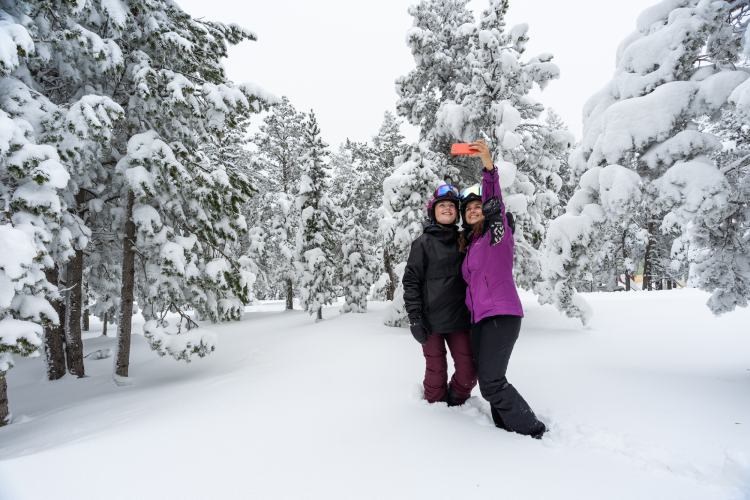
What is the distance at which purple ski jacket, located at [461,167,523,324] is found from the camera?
3801 millimetres

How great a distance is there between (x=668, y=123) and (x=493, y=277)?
325cm

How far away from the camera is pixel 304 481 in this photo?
116 inches

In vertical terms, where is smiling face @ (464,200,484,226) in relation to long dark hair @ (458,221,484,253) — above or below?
above

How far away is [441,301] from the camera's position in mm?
4262

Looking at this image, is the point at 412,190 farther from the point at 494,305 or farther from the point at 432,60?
the point at 494,305

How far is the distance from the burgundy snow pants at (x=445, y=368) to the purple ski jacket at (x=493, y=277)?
1.39 ft

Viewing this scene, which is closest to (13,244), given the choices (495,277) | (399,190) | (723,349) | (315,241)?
(495,277)

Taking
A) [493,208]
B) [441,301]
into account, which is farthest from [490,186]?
[441,301]

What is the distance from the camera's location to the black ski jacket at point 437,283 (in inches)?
167

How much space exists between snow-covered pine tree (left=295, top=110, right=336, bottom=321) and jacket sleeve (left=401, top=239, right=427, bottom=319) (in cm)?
1569

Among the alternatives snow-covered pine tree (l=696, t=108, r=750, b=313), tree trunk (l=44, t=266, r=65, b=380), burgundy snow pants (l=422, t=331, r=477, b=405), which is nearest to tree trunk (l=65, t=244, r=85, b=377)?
tree trunk (l=44, t=266, r=65, b=380)

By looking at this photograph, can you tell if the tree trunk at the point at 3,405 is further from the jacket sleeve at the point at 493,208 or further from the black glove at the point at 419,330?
the jacket sleeve at the point at 493,208

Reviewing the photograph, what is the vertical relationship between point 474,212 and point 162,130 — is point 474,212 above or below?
below

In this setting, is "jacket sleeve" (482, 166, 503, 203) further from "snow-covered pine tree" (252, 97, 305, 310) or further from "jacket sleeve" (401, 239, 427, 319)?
"snow-covered pine tree" (252, 97, 305, 310)
